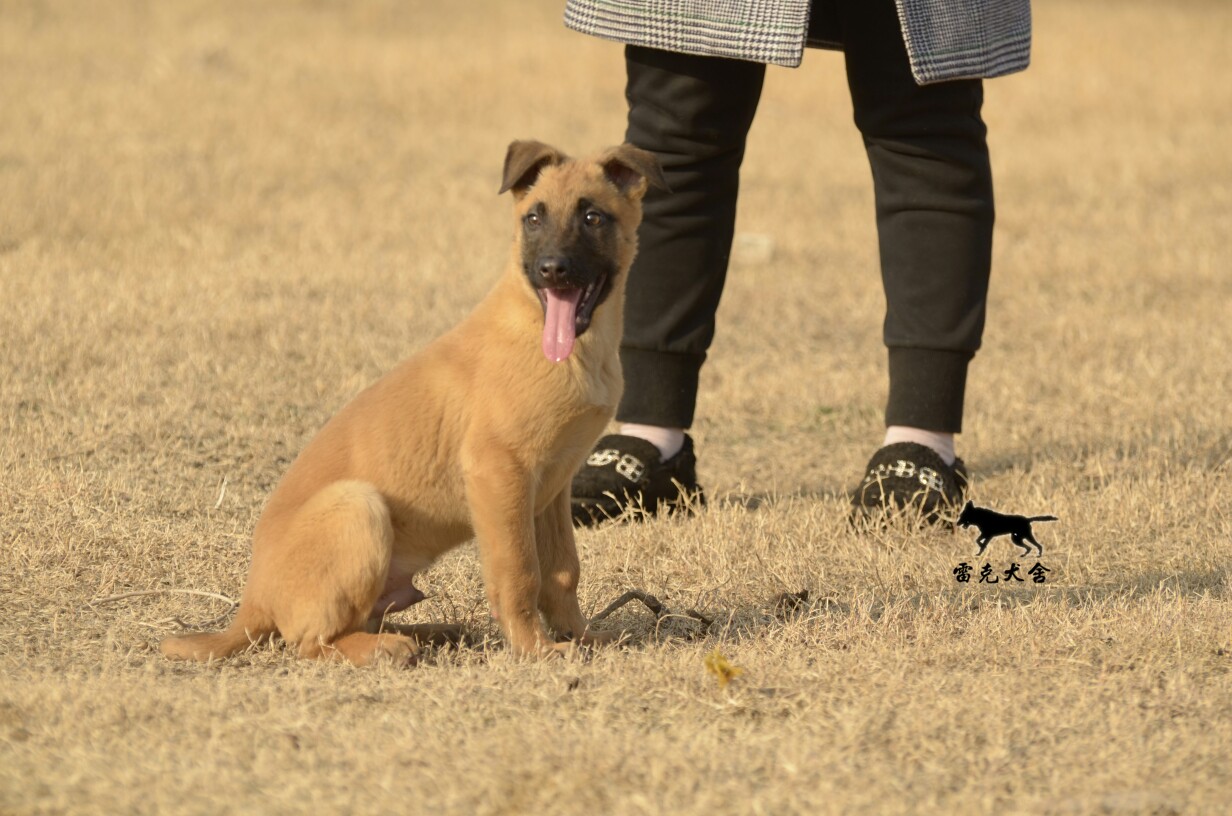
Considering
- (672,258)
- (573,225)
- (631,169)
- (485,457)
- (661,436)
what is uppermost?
(631,169)

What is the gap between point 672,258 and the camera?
5246mm

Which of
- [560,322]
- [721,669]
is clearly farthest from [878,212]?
[721,669]

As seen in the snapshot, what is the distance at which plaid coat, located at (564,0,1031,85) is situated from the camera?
15.5 feet

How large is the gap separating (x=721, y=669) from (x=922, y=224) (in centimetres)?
222

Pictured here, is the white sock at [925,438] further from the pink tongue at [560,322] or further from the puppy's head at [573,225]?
the pink tongue at [560,322]

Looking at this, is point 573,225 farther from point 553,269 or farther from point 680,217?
point 680,217

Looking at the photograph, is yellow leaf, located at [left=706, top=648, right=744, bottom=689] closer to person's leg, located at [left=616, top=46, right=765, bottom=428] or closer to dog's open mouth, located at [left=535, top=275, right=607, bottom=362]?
dog's open mouth, located at [left=535, top=275, right=607, bottom=362]

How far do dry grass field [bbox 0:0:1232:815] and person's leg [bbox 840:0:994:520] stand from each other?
17.3 inches

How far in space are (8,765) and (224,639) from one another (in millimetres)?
781

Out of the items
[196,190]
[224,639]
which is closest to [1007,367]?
→ [224,639]

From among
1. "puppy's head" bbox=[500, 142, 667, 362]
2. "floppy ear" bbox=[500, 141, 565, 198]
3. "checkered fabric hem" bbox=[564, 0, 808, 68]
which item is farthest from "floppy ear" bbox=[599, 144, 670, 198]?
"checkered fabric hem" bbox=[564, 0, 808, 68]

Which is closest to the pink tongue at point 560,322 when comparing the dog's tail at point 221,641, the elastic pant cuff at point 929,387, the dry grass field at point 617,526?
the dry grass field at point 617,526

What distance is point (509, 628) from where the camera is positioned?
12.4 ft

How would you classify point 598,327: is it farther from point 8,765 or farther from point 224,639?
point 8,765
